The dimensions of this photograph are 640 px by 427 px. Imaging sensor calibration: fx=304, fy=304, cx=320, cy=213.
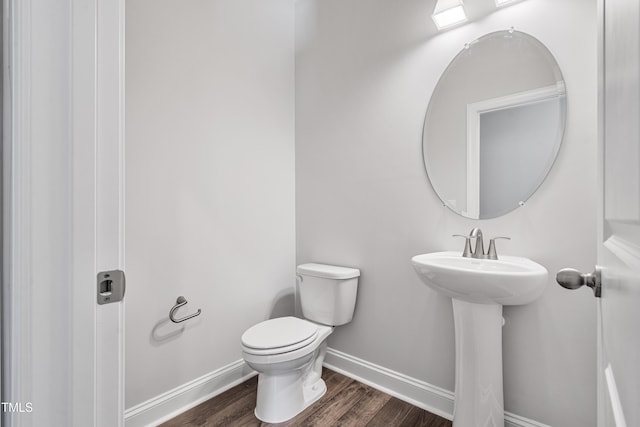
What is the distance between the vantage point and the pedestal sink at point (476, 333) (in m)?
1.21

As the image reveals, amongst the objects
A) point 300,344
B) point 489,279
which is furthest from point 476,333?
point 300,344

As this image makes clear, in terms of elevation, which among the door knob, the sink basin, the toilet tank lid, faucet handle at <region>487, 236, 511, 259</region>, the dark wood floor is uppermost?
the door knob

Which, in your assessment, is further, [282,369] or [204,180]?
[204,180]

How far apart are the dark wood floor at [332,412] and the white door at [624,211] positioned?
1330 millimetres

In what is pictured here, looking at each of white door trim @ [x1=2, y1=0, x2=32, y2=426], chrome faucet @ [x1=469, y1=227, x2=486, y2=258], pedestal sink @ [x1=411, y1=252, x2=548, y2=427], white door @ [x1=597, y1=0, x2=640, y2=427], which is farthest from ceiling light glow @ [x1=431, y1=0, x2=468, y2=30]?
white door trim @ [x1=2, y1=0, x2=32, y2=426]

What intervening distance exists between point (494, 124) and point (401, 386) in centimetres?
150

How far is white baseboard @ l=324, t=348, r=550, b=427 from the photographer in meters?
1.56

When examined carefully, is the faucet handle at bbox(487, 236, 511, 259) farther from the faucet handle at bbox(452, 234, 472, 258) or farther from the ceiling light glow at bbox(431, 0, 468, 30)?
the ceiling light glow at bbox(431, 0, 468, 30)

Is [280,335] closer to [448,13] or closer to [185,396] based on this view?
[185,396]

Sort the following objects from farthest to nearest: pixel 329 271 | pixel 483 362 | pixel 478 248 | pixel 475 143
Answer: pixel 329 271 < pixel 475 143 < pixel 478 248 < pixel 483 362

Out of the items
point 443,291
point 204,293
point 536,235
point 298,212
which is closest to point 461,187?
point 536,235

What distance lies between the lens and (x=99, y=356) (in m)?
0.60

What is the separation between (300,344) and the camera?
1.54 m

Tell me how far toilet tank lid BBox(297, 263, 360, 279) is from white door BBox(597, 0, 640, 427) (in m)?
1.39
